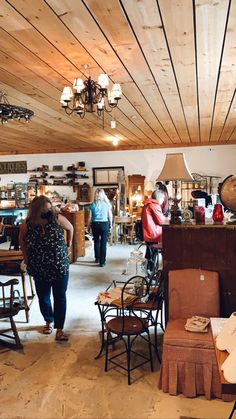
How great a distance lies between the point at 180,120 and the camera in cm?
568

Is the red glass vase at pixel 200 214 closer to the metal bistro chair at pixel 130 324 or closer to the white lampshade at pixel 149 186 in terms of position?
the metal bistro chair at pixel 130 324

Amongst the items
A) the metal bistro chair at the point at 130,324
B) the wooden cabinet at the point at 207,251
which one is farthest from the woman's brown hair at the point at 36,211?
the wooden cabinet at the point at 207,251

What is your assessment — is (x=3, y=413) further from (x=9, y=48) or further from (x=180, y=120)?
(x=180, y=120)

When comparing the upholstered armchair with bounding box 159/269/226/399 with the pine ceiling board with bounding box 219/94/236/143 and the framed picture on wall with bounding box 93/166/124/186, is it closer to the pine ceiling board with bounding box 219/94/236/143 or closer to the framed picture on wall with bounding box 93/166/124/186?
the pine ceiling board with bounding box 219/94/236/143

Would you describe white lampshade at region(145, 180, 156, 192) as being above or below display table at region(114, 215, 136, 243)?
above

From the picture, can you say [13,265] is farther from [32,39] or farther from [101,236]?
[101,236]

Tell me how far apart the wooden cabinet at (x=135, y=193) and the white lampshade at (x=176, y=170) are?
566 centimetres

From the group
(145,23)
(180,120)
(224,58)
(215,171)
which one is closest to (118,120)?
(180,120)

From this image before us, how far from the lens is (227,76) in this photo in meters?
3.44

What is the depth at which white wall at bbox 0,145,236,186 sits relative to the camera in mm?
8656

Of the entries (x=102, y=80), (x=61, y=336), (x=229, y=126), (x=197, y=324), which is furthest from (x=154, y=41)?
(x=229, y=126)

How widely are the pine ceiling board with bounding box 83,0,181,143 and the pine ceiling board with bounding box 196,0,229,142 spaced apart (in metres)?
0.48

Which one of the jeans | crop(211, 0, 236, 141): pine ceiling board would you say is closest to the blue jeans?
crop(211, 0, 236, 141): pine ceiling board

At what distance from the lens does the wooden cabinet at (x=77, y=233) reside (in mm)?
6254
